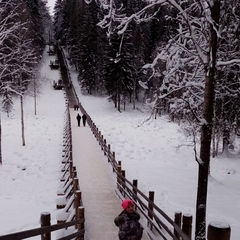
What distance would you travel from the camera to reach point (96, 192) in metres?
10.9

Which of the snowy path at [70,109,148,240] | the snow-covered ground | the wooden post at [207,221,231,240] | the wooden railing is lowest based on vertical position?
the snow-covered ground

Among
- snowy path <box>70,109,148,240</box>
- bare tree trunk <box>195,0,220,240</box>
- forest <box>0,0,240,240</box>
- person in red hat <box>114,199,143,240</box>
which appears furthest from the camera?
snowy path <box>70,109,148,240</box>

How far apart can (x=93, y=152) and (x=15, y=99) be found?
36.0 meters

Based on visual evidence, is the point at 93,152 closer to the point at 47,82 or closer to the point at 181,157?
the point at 181,157

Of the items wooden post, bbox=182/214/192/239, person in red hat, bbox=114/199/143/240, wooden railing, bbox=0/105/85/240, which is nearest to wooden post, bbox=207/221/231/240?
wooden railing, bbox=0/105/85/240

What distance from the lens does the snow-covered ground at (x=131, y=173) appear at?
36.7 feet

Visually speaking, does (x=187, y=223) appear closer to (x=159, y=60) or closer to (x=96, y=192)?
(x=96, y=192)

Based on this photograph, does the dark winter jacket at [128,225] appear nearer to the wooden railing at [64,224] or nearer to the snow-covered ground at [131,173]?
the wooden railing at [64,224]

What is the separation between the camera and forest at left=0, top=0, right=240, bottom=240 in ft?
20.4

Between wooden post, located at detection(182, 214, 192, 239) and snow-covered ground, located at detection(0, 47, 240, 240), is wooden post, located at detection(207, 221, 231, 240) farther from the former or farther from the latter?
snow-covered ground, located at detection(0, 47, 240, 240)

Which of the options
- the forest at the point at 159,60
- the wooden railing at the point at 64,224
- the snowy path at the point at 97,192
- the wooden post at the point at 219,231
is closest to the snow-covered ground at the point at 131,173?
the snowy path at the point at 97,192

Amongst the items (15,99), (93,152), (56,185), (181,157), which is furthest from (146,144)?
(15,99)

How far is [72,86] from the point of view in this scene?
2527 inches

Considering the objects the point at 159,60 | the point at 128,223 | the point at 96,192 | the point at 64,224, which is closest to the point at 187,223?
the point at 128,223
